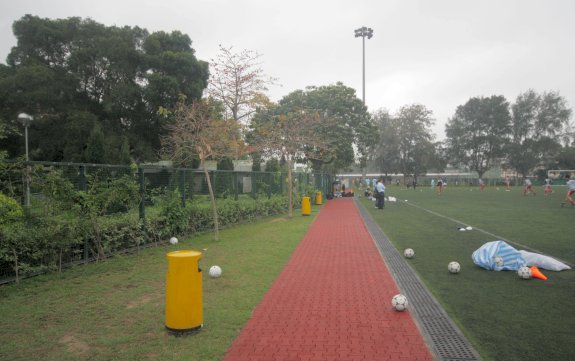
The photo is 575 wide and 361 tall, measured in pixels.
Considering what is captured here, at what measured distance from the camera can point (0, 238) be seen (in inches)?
233

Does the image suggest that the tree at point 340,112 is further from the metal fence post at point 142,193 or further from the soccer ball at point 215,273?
the soccer ball at point 215,273

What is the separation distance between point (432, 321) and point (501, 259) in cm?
314

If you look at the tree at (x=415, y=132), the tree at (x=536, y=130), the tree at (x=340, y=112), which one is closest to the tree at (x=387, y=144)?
the tree at (x=415, y=132)

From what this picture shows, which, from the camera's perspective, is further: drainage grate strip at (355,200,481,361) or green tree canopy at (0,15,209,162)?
green tree canopy at (0,15,209,162)

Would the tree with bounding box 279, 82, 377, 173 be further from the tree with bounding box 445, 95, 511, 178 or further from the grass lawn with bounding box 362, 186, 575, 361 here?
the tree with bounding box 445, 95, 511, 178

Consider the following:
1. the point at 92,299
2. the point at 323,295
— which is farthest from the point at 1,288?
the point at 323,295

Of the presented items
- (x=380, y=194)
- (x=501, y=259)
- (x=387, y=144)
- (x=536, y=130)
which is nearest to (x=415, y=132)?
(x=387, y=144)

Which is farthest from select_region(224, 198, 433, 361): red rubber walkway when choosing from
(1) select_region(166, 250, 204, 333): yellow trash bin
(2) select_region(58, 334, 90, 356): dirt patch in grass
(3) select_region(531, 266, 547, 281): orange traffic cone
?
(3) select_region(531, 266, 547, 281): orange traffic cone

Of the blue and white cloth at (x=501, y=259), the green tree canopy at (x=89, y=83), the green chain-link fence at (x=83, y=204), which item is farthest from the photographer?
the green tree canopy at (x=89, y=83)

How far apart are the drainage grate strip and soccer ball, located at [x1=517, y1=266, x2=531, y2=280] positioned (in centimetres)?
164

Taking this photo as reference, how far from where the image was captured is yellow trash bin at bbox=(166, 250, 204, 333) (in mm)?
4164

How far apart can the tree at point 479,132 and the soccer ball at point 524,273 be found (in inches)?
2974

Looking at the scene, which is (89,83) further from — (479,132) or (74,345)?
(479,132)

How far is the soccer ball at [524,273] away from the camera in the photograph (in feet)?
20.6
